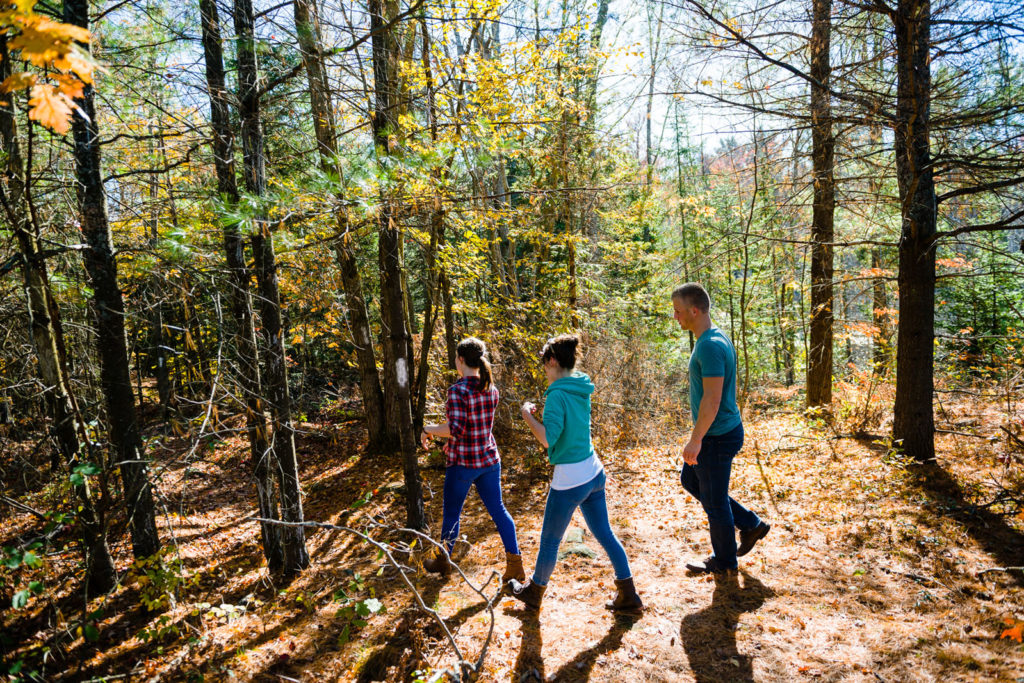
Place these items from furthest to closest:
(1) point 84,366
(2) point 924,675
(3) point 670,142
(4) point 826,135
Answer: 1. (3) point 670,142
2. (4) point 826,135
3. (1) point 84,366
4. (2) point 924,675

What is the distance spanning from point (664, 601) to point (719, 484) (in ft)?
3.20

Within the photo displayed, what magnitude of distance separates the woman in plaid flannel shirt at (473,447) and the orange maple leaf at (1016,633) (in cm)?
297

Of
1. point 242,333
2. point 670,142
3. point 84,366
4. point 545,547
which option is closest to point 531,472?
point 545,547

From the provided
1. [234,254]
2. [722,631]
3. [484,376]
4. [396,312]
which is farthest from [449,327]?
[722,631]

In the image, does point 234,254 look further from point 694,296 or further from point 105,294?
point 694,296

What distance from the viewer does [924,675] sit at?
107 inches

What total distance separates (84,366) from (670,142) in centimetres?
2599

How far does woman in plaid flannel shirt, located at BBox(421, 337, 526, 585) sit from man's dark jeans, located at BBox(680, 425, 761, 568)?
1.48m

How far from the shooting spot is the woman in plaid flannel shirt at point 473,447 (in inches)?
153

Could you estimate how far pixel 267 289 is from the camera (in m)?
4.38

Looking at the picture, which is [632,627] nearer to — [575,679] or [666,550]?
[575,679]

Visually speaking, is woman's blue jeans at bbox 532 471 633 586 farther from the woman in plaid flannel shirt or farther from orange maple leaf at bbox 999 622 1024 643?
orange maple leaf at bbox 999 622 1024 643

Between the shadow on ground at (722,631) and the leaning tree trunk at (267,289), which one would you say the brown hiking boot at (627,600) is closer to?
the shadow on ground at (722,631)

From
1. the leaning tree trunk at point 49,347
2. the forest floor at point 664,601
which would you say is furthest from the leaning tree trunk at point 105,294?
the forest floor at point 664,601
